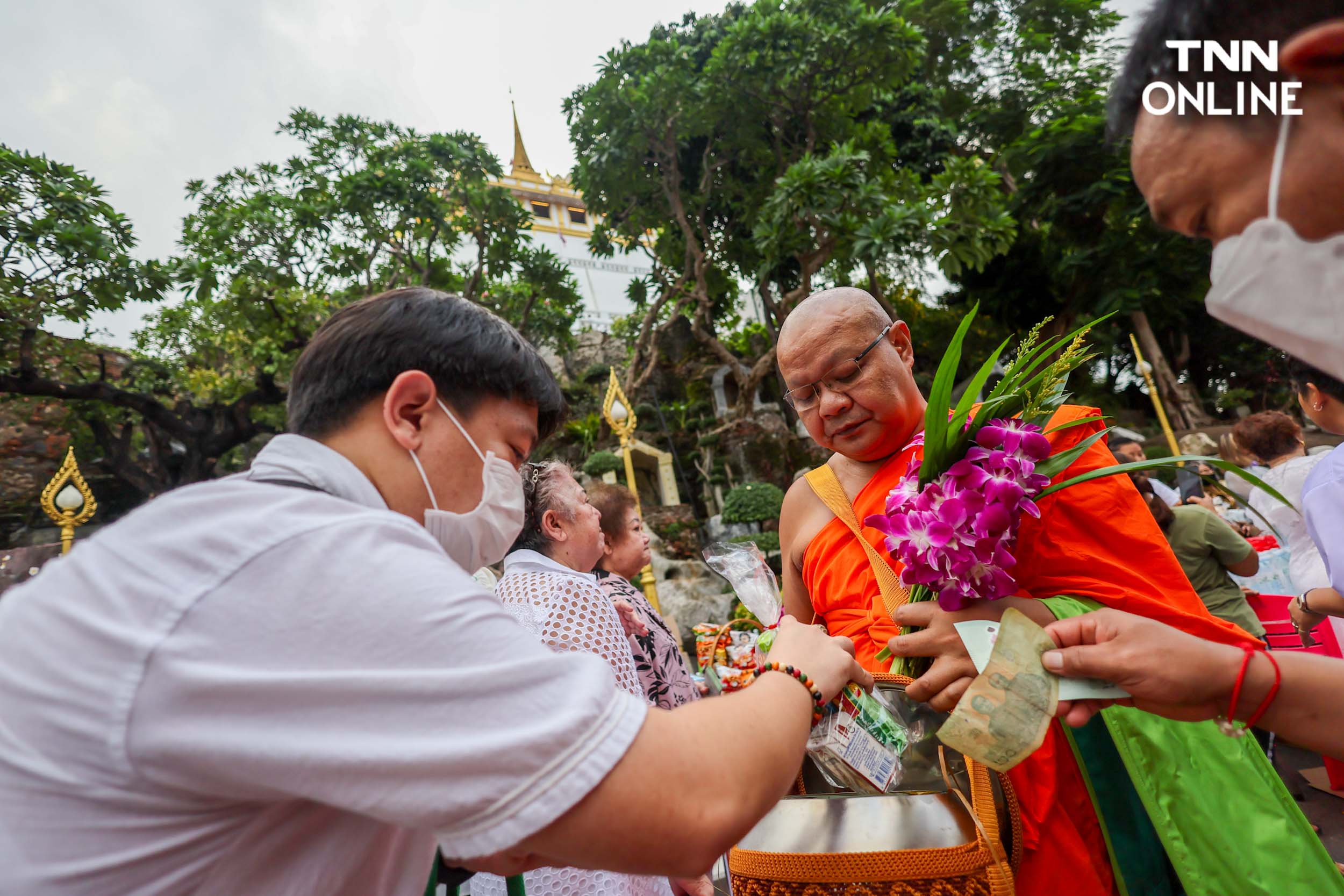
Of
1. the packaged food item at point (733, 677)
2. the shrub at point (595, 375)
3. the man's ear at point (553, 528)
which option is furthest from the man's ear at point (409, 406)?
the shrub at point (595, 375)

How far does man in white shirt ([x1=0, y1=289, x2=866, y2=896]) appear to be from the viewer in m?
0.75

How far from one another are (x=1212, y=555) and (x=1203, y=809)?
320 cm

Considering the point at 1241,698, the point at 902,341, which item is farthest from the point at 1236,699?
the point at 902,341

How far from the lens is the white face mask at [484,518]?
1320 mm

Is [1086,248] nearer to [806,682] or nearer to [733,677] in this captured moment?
[733,677]

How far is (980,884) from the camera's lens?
1.38 meters

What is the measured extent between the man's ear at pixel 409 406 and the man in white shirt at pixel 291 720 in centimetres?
31

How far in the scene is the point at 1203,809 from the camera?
1558mm

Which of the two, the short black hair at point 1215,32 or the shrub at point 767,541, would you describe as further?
the shrub at point 767,541

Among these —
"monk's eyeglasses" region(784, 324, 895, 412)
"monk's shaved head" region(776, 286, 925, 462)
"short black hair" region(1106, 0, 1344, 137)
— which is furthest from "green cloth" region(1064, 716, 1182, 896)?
"short black hair" region(1106, 0, 1344, 137)

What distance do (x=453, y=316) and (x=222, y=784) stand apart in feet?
2.79

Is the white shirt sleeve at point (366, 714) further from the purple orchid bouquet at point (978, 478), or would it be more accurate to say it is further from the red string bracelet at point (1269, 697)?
the red string bracelet at point (1269, 697)

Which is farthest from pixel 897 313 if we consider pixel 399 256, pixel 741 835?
pixel 741 835

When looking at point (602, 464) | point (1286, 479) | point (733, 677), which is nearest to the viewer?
point (1286, 479)
